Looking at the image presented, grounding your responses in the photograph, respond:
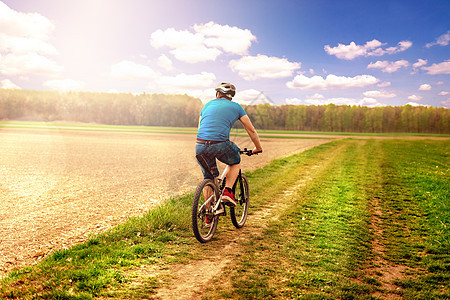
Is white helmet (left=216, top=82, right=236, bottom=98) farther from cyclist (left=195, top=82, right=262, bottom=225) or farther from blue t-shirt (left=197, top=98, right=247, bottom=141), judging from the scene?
blue t-shirt (left=197, top=98, right=247, bottom=141)

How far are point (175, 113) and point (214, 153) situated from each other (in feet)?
414

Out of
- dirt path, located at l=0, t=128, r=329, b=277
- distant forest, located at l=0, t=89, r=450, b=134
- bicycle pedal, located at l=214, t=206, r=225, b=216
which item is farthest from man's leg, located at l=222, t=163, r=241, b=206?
distant forest, located at l=0, t=89, r=450, b=134

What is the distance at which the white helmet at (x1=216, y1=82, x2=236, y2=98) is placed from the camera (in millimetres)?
5133

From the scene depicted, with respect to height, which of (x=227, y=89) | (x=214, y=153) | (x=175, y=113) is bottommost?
(x=214, y=153)

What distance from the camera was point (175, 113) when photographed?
5054 inches

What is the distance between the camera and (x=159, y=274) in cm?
402

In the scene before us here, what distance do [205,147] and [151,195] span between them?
16.4 feet

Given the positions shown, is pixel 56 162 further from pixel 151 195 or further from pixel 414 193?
pixel 414 193

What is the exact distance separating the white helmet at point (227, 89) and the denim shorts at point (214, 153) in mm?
834

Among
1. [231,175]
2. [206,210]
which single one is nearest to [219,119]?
[231,175]

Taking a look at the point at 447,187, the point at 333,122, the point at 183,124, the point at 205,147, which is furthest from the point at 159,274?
the point at 333,122

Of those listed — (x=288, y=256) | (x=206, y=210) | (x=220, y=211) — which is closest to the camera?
(x=288, y=256)

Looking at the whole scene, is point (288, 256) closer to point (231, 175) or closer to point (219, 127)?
point (231, 175)

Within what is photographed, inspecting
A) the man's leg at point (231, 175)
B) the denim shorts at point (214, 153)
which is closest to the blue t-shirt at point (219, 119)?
the denim shorts at point (214, 153)
